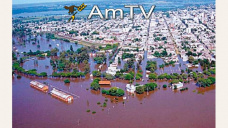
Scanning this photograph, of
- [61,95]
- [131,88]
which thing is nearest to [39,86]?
[61,95]

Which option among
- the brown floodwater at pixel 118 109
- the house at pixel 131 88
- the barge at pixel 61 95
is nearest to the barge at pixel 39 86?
the brown floodwater at pixel 118 109

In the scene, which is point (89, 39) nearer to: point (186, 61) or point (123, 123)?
point (186, 61)

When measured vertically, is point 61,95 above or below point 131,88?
below

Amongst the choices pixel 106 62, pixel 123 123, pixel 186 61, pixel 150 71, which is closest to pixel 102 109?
pixel 123 123

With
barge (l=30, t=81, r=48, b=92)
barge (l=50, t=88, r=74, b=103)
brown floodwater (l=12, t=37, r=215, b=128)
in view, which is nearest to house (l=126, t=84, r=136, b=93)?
brown floodwater (l=12, t=37, r=215, b=128)

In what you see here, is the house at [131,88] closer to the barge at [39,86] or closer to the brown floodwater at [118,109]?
the brown floodwater at [118,109]

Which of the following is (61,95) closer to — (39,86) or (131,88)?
(39,86)

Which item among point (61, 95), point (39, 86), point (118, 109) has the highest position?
point (39, 86)
